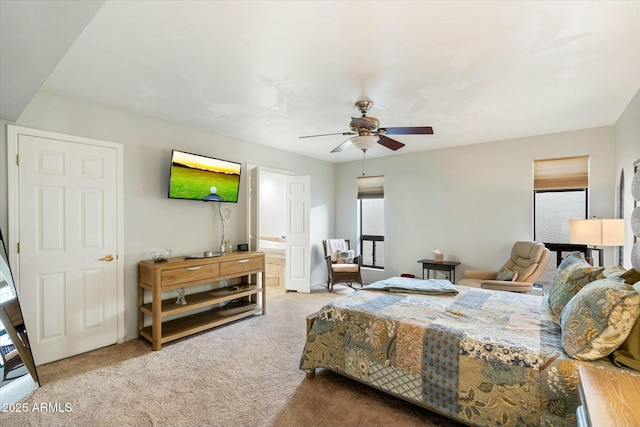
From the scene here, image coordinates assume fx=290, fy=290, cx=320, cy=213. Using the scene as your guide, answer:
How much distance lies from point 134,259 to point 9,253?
1.01 metres

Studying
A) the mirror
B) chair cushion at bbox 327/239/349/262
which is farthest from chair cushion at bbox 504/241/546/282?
the mirror

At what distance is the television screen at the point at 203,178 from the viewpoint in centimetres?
355

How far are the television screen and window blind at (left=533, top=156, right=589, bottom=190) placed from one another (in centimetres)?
452

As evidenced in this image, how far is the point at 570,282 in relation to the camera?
2.28 m

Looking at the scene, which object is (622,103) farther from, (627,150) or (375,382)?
(375,382)

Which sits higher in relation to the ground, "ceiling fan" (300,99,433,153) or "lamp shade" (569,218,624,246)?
"ceiling fan" (300,99,433,153)

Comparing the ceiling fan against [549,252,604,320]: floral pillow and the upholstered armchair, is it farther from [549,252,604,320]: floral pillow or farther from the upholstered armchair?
the upholstered armchair

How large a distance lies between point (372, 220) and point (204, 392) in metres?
4.57

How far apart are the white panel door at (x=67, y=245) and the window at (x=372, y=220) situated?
4416mm

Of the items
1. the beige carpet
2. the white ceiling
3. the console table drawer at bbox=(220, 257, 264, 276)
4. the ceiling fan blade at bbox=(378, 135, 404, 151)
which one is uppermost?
the white ceiling

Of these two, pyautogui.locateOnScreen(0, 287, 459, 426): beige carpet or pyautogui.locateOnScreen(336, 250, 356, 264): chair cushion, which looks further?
pyautogui.locateOnScreen(336, 250, 356, 264): chair cushion

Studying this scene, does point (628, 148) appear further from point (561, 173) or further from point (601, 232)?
point (561, 173)

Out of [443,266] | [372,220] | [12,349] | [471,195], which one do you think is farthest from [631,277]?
[12,349]

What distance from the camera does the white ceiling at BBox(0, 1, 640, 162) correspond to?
172 centimetres
